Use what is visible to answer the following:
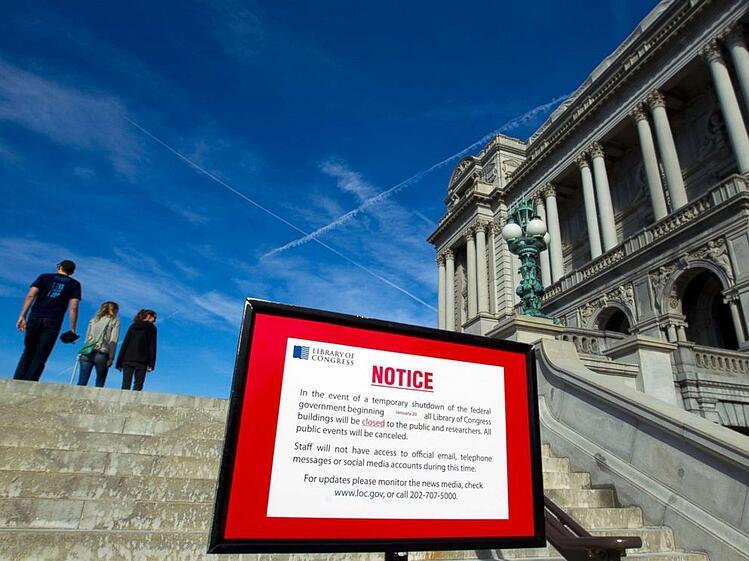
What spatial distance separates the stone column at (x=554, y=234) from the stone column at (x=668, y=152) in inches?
268

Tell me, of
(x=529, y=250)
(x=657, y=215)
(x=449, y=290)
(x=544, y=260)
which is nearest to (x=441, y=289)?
(x=449, y=290)

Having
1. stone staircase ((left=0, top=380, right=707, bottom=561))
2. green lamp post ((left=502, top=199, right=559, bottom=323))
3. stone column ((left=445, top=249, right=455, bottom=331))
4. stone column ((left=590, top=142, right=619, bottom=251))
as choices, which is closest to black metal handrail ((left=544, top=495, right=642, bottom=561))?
stone staircase ((left=0, top=380, right=707, bottom=561))

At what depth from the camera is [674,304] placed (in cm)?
1784

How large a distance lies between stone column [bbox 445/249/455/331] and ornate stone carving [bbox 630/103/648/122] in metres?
18.5

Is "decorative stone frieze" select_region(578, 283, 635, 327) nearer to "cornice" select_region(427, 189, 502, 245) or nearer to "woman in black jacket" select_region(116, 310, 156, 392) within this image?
"cornice" select_region(427, 189, 502, 245)

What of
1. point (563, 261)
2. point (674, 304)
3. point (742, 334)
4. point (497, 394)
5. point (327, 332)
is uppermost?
point (563, 261)

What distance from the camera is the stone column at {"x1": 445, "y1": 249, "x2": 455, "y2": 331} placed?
128ft

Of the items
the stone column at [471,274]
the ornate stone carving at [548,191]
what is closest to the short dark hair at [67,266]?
the ornate stone carving at [548,191]

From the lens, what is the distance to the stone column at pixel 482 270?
114 feet

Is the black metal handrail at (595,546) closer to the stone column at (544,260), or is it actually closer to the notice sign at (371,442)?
the notice sign at (371,442)

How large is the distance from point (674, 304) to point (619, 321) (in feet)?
12.4

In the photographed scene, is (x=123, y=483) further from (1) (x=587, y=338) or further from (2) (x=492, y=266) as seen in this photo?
(2) (x=492, y=266)

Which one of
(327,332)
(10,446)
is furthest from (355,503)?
(10,446)

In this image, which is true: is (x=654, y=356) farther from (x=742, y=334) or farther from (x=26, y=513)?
(x=26, y=513)
